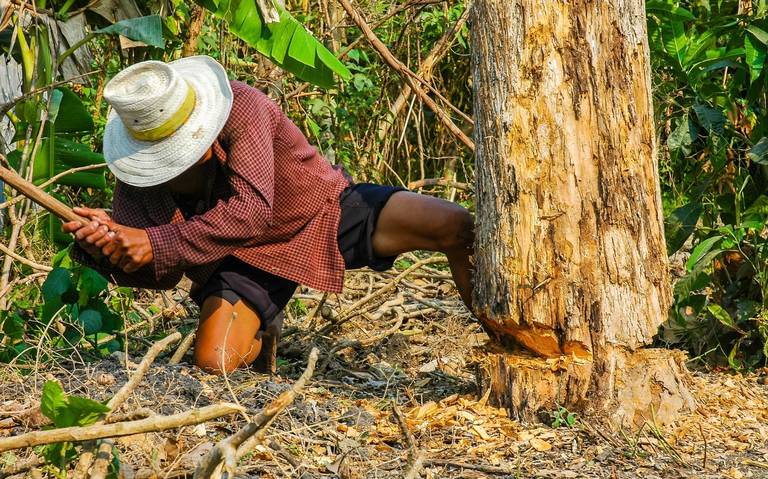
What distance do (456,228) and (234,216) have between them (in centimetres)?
84

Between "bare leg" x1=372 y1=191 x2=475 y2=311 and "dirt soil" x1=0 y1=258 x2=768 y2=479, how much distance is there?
1.43 ft

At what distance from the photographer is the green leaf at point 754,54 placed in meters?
3.66

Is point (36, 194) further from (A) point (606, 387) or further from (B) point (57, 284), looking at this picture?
(A) point (606, 387)

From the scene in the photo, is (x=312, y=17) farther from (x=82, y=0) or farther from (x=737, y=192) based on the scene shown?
(x=737, y=192)

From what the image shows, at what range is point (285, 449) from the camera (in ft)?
9.11

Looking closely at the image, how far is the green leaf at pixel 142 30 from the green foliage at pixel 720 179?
2.08 meters

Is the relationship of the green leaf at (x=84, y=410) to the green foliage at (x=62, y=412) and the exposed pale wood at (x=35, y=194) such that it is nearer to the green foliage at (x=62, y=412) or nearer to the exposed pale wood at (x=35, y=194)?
the green foliage at (x=62, y=412)

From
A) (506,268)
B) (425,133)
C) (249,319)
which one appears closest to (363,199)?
(249,319)

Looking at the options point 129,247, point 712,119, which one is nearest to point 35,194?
point 129,247

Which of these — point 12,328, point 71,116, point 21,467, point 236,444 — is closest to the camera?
point 236,444

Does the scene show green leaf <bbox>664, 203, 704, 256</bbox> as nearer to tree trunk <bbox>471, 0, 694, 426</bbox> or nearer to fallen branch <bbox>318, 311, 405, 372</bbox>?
tree trunk <bbox>471, 0, 694, 426</bbox>

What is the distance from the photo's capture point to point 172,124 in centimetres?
340

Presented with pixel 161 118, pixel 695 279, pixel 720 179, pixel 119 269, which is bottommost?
pixel 695 279

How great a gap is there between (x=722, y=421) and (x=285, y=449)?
158cm
